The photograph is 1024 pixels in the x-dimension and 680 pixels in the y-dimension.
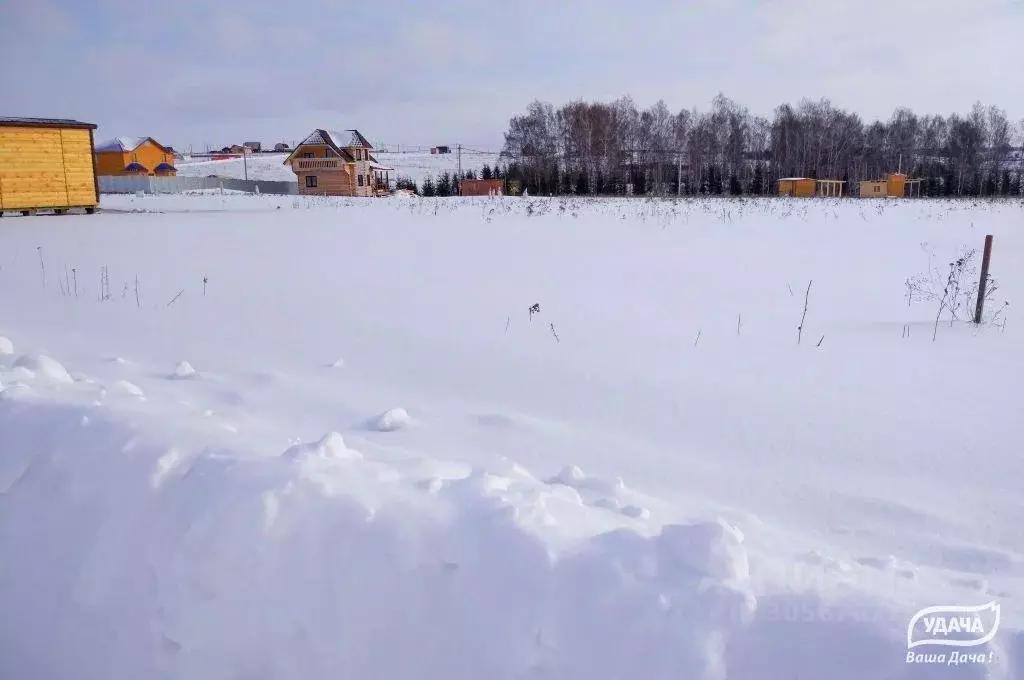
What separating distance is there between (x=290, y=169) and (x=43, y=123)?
163ft

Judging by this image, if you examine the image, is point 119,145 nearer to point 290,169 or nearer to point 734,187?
point 290,169

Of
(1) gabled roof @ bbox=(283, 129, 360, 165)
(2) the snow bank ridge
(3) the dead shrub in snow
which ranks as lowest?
(2) the snow bank ridge

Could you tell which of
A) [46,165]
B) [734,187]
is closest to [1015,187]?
[734,187]

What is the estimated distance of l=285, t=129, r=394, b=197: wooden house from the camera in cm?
4178

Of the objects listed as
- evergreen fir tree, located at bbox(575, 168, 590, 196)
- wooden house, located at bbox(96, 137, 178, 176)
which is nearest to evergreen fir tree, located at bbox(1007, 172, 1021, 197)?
evergreen fir tree, located at bbox(575, 168, 590, 196)

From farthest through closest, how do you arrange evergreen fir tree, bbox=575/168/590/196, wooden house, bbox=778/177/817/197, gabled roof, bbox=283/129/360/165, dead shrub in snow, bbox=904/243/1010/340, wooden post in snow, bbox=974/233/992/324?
evergreen fir tree, bbox=575/168/590/196 → wooden house, bbox=778/177/817/197 → gabled roof, bbox=283/129/360/165 → dead shrub in snow, bbox=904/243/1010/340 → wooden post in snow, bbox=974/233/992/324

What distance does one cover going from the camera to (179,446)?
9.73 feet

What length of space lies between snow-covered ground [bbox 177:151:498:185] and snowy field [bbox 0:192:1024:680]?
57.6 m

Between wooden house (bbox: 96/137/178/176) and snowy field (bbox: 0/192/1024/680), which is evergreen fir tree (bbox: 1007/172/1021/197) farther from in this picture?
wooden house (bbox: 96/137/178/176)

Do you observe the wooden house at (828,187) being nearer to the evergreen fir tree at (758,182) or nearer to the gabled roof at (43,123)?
the evergreen fir tree at (758,182)

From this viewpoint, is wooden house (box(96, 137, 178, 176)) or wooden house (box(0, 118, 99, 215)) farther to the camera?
wooden house (box(96, 137, 178, 176))

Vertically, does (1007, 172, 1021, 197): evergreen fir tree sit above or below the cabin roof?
below

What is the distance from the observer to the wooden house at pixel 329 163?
4178 centimetres

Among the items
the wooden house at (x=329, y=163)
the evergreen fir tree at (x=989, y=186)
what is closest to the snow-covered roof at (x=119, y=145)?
the wooden house at (x=329, y=163)
